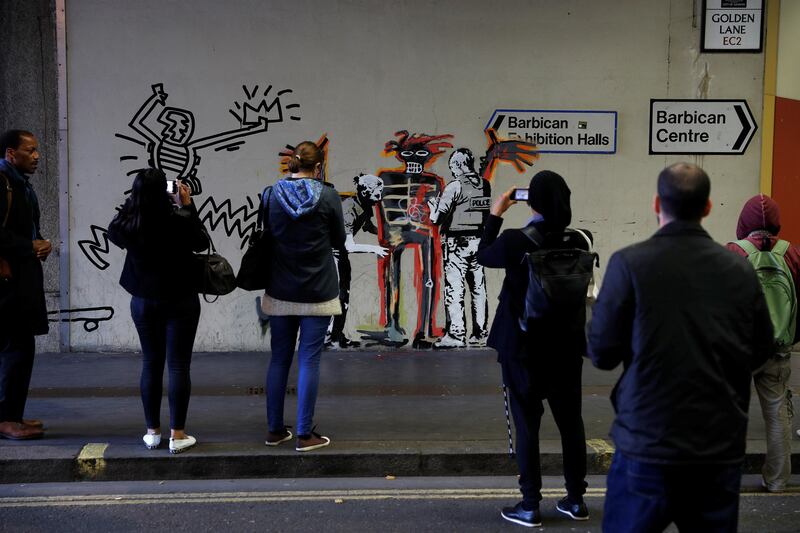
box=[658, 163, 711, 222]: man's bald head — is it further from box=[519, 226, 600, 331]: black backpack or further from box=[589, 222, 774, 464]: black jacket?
box=[519, 226, 600, 331]: black backpack

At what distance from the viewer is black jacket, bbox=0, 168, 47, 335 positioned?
17.9 ft

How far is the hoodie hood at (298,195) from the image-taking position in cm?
521

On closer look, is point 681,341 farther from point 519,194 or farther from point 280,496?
point 280,496

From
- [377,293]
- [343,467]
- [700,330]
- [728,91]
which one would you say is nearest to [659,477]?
[700,330]

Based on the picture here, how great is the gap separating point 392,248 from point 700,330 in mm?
6126

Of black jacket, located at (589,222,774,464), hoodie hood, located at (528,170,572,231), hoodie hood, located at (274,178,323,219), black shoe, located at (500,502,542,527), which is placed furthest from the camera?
hoodie hood, located at (274,178,323,219)

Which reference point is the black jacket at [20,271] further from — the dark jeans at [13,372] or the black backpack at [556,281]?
the black backpack at [556,281]

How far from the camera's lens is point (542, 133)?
8.66m

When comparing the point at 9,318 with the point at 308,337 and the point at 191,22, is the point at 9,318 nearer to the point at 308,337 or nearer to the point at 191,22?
the point at 308,337

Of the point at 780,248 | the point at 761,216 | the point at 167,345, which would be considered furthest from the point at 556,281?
the point at 167,345

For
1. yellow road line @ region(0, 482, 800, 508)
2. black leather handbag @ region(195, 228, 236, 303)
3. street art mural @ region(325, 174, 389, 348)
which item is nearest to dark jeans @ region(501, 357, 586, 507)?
yellow road line @ region(0, 482, 800, 508)

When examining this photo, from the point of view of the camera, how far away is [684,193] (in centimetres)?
278

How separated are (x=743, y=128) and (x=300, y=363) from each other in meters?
5.71

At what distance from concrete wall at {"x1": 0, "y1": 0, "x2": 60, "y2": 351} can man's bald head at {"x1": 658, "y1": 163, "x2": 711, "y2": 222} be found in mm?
7125
